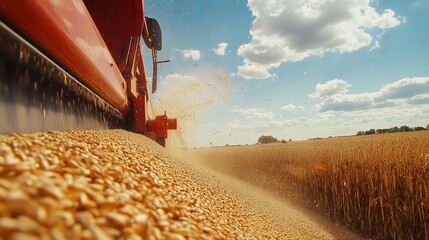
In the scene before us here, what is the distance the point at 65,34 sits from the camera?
1.35 meters

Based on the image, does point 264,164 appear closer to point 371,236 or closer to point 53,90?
point 371,236

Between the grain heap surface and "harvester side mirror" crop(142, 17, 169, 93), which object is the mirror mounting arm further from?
the grain heap surface

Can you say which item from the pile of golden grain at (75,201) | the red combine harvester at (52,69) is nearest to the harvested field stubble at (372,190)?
the pile of golden grain at (75,201)

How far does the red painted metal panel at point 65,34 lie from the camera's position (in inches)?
42.9

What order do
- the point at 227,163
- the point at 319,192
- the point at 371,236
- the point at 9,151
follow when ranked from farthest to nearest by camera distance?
the point at 227,163 → the point at 319,192 → the point at 371,236 → the point at 9,151

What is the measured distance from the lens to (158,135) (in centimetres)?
411

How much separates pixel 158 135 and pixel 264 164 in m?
5.98

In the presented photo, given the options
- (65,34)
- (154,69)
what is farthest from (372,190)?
(65,34)

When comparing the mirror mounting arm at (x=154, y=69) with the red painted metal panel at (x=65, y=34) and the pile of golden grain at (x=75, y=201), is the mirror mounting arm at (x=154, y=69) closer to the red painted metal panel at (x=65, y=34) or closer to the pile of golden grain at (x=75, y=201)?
the red painted metal panel at (x=65, y=34)

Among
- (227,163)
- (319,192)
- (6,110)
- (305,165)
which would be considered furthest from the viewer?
(227,163)

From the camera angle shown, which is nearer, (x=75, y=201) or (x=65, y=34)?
(x=75, y=201)

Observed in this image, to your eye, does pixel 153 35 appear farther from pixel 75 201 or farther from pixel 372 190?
pixel 372 190

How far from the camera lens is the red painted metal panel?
1.09 m

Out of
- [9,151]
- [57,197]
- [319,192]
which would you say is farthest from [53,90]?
[319,192]
